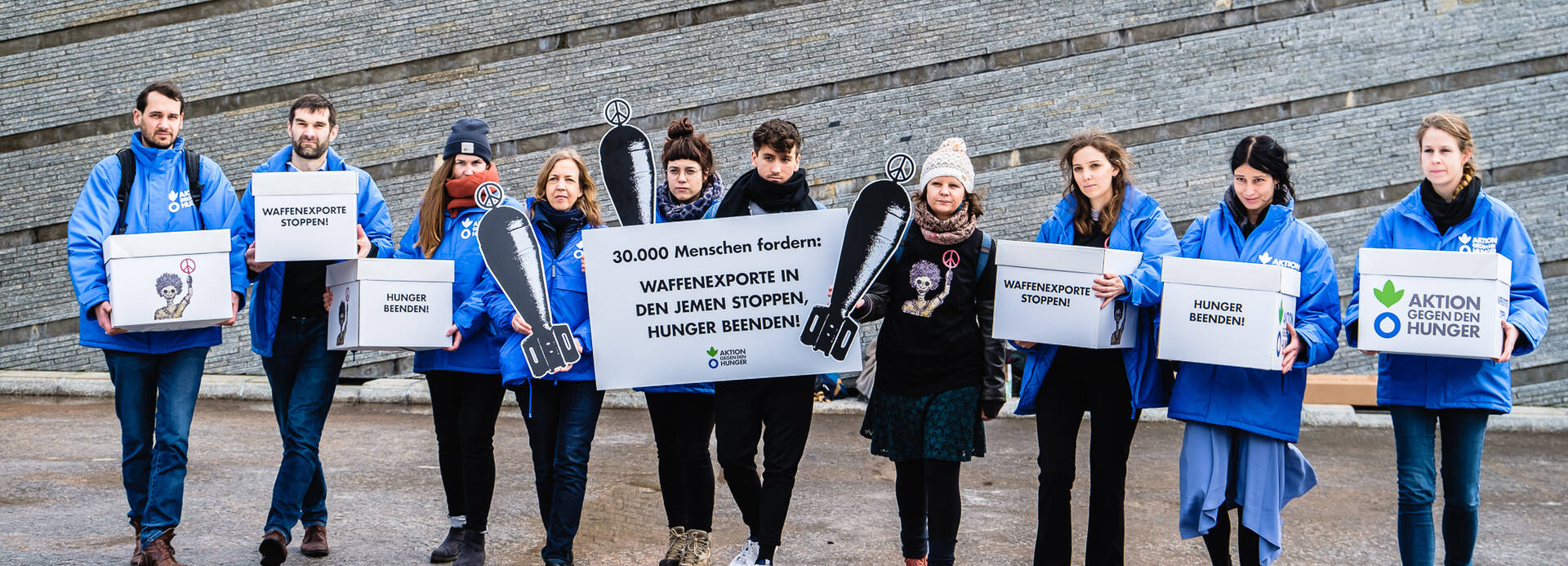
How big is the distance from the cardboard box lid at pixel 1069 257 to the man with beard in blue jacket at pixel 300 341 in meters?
2.65

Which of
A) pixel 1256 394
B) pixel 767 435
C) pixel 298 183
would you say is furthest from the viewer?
pixel 298 183

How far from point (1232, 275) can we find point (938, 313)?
103 cm

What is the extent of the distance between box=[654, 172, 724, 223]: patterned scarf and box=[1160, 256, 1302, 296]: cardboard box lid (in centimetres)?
183

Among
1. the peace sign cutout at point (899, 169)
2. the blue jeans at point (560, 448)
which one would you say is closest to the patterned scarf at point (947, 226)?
the peace sign cutout at point (899, 169)

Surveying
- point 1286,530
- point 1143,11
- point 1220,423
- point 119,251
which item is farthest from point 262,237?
point 1143,11

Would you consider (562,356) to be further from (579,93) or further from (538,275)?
(579,93)

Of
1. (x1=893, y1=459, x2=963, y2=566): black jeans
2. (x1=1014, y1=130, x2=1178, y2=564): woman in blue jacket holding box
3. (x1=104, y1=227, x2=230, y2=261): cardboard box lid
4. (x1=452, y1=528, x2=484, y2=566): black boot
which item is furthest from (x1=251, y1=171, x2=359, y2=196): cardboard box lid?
(x1=1014, y1=130, x2=1178, y2=564): woman in blue jacket holding box

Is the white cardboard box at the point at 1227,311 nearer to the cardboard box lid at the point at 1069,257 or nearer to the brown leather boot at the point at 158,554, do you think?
the cardboard box lid at the point at 1069,257

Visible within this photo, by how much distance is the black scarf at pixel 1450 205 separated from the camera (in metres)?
4.42

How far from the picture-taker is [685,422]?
5094 millimetres

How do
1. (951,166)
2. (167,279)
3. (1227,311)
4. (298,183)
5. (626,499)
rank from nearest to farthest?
(1227,311)
(951,166)
(167,279)
(298,183)
(626,499)

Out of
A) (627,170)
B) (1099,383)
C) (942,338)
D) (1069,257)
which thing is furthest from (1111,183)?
(627,170)

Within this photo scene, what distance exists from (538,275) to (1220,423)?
8.52ft

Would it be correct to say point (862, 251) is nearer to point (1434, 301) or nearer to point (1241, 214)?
point (1241, 214)
